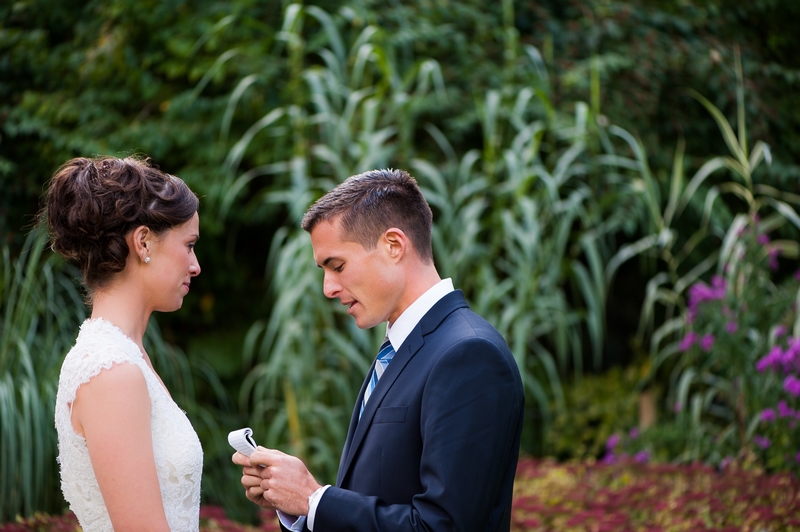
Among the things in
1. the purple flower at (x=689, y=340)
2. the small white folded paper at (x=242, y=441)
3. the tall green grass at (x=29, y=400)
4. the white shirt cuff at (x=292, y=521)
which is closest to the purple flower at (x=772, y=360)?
the purple flower at (x=689, y=340)

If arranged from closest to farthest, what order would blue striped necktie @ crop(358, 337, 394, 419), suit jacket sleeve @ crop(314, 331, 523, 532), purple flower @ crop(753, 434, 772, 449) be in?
suit jacket sleeve @ crop(314, 331, 523, 532)
blue striped necktie @ crop(358, 337, 394, 419)
purple flower @ crop(753, 434, 772, 449)

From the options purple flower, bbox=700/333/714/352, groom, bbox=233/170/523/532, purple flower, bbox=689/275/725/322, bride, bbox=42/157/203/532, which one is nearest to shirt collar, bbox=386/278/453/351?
groom, bbox=233/170/523/532

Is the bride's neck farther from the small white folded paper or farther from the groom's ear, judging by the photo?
the groom's ear

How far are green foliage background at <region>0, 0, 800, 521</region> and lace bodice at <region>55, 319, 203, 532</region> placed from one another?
6.09 feet

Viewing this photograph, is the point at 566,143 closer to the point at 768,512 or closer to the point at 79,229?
the point at 768,512

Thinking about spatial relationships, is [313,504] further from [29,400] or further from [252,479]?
[29,400]

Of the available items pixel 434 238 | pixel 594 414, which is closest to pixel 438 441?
pixel 434 238

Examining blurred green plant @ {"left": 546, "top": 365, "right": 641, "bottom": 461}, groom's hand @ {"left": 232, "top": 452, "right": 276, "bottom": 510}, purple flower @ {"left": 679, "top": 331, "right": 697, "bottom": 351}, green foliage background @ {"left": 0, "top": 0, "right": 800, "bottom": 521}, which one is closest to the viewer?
groom's hand @ {"left": 232, "top": 452, "right": 276, "bottom": 510}

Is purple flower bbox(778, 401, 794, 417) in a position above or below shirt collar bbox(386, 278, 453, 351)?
below

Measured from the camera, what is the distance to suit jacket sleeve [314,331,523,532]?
1.79 m

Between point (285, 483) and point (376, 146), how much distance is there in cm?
278

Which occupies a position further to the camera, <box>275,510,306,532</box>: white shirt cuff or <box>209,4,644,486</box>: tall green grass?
<box>209,4,644,486</box>: tall green grass

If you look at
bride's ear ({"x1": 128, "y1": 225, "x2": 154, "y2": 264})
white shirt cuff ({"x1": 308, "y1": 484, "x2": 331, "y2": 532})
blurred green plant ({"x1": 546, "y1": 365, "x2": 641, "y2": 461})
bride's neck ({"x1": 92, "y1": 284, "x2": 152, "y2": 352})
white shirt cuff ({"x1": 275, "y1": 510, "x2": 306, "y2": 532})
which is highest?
bride's ear ({"x1": 128, "y1": 225, "x2": 154, "y2": 264})

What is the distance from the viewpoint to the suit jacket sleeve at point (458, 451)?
179 centimetres
